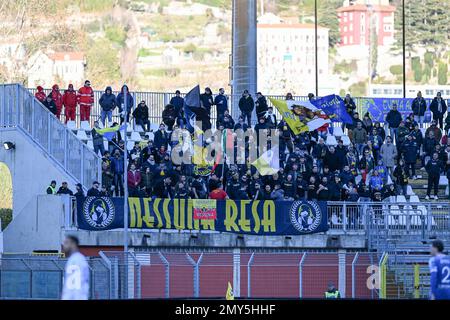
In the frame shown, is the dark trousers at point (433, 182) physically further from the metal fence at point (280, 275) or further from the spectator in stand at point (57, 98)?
the spectator in stand at point (57, 98)

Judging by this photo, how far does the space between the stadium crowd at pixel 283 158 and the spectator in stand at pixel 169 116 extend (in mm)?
30

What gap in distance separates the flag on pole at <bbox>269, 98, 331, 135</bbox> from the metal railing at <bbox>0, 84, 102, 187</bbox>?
20.3 feet

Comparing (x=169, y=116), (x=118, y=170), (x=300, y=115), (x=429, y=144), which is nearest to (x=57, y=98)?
(x=169, y=116)

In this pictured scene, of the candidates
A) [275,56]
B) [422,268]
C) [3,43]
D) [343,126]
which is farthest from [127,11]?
[422,268]

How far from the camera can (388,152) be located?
4206 cm

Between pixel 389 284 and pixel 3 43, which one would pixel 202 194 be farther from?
pixel 3 43

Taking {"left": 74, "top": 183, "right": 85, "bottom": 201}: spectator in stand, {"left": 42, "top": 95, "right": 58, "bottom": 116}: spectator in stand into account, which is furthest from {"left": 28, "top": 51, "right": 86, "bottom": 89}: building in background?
{"left": 74, "top": 183, "right": 85, "bottom": 201}: spectator in stand

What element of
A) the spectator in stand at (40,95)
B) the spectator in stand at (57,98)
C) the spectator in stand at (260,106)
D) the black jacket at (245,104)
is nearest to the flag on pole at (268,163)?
the spectator in stand at (260,106)

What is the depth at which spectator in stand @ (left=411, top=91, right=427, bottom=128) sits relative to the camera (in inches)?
1805

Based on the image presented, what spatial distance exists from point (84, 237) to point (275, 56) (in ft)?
409

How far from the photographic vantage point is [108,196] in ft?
127

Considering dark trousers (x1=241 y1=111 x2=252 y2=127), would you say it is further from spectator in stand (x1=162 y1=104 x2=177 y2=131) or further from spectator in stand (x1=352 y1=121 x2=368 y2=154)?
spectator in stand (x1=352 y1=121 x2=368 y2=154)

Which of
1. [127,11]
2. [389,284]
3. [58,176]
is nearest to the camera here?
[389,284]

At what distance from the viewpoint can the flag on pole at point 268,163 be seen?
40031mm
